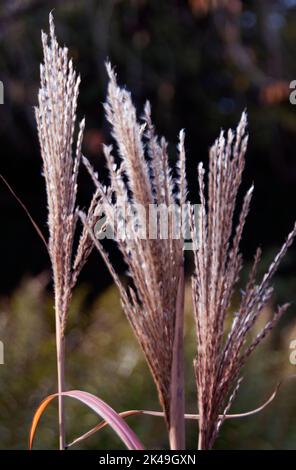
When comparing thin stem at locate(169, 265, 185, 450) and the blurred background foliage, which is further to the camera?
the blurred background foliage

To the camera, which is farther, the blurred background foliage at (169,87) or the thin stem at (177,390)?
the blurred background foliage at (169,87)

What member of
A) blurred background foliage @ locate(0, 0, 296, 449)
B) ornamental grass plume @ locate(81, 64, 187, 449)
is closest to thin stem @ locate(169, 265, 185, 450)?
ornamental grass plume @ locate(81, 64, 187, 449)

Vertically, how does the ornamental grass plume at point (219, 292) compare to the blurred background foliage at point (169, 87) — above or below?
below

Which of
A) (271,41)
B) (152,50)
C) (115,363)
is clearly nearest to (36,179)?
(152,50)

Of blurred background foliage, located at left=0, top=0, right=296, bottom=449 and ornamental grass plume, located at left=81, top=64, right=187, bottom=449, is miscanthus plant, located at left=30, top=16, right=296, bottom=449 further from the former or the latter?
blurred background foliage, located at left=0, top=0, right=296, bottom=449

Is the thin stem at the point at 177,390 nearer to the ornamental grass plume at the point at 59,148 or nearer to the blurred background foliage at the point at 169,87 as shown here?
the ornamental grass plume at the point at 59,148

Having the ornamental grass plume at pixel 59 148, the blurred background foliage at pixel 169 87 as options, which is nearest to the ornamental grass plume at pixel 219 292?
the ornamental grass plume at pixel 59 148

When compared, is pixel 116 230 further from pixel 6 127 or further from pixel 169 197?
pixel 6 127

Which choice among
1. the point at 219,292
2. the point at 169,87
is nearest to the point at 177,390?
the point at 219,292
